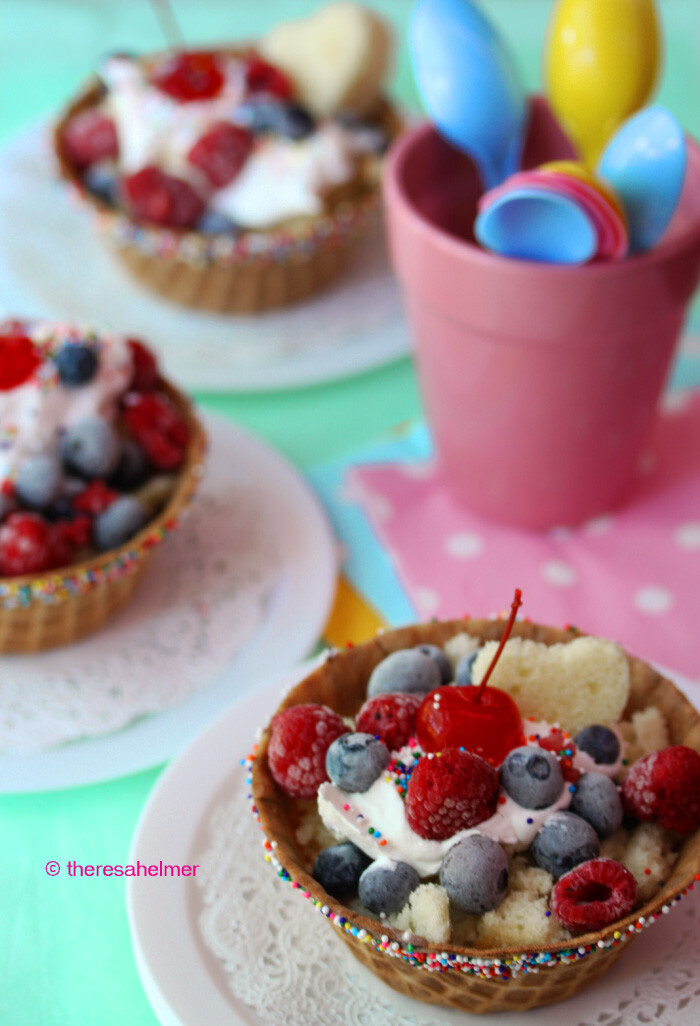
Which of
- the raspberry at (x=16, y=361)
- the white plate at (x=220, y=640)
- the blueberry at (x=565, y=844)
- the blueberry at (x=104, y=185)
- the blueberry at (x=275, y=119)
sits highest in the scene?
the blueberry at (x=275, y=119)

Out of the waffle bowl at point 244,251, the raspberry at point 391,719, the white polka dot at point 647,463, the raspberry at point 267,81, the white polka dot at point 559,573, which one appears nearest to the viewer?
the raspberry at point 391,719

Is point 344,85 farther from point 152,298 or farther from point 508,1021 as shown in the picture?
point 508,1021

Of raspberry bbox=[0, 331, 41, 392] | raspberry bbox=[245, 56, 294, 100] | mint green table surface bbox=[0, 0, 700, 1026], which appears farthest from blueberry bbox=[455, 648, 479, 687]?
raspberry bbox=[245, 56, 294, 100]

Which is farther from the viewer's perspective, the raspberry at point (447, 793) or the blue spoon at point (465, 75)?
the blue spoon at point (465, 75)

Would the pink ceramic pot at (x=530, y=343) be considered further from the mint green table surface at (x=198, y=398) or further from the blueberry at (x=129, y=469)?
the blueberry at (x=129, y=469)

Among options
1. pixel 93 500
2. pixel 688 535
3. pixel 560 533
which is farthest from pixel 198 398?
pixel 688 535

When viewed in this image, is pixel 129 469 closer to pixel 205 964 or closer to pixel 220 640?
pixel 220 640

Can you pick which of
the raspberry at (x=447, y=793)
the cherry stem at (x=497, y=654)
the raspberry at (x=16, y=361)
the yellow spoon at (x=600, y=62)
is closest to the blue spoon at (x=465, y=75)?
the yellow spoon at (x=600, y=62)
